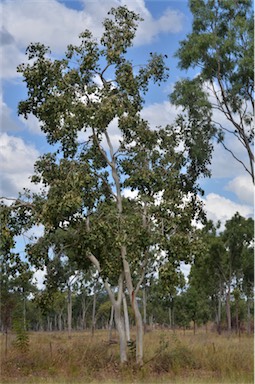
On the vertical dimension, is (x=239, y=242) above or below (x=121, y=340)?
above

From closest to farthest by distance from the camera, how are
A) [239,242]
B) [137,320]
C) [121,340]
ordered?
[121,340]
[137,320]
[239,242]

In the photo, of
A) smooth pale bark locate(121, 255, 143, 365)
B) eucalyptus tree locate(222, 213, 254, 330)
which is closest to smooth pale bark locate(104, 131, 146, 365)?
smooth pale bark locate(121, 255, 143, 365)

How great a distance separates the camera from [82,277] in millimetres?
47531

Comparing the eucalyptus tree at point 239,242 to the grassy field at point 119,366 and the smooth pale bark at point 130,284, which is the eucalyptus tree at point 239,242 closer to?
the grassy field at point 119,366

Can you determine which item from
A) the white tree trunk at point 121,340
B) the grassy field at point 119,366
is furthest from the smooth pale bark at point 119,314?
the grassy field at point 119,366

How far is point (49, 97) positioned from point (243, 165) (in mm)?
7822

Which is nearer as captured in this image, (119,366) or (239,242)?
(119,366)

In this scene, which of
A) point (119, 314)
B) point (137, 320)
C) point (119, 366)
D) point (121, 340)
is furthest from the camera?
point (119, 314)

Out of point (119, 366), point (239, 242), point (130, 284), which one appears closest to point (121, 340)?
point (119, 366)

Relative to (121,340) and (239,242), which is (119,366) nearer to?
(121,340)

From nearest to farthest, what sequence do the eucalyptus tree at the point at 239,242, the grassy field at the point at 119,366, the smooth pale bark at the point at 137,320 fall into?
the grassy field at the point at 119,366 < the smooth pale bark at the point at 137,320 < the eucalyptus tree at the point at 239,242

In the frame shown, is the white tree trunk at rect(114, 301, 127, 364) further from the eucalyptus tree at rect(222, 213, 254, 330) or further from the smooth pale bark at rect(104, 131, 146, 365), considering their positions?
the eucalyptus tree at rect(222, 213, 254, 330)

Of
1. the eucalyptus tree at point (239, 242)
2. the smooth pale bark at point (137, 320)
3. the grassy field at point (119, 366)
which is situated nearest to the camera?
the grassy field at point (119, 366)

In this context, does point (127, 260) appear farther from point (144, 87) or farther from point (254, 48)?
point (254, 48)
